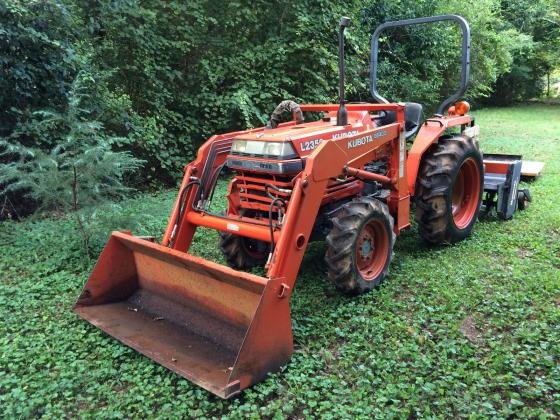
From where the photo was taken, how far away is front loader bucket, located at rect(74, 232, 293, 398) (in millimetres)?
2873

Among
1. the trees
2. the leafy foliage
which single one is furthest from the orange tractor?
the trees

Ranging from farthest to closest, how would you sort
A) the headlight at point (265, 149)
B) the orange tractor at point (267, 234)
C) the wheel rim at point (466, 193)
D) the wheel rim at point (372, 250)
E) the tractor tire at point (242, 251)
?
the wheel rim at point (466, 193)
the tractor tire at point (242, 251)
the wheel rim at point (372, 250)
the headlight at point (265, 149)
the orange tractor at point (267, 234)

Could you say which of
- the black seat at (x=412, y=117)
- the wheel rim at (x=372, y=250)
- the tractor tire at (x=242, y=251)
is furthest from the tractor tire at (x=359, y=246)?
the black seat at (x=412, y=117)

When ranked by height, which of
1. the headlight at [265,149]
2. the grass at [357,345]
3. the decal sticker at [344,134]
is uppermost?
the decal sticker at [344,134]

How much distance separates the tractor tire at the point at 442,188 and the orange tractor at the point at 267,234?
13mm

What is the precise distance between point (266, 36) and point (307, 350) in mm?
6651

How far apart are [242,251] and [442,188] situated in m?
1.95

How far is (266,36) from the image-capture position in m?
8.64

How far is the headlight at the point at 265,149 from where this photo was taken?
3.65 metres

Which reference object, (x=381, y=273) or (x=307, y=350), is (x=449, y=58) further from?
(x=307, y=350)

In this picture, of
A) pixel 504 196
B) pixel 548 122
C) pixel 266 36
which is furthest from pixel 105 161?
pixel 548 122

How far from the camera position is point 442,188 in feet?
15.4

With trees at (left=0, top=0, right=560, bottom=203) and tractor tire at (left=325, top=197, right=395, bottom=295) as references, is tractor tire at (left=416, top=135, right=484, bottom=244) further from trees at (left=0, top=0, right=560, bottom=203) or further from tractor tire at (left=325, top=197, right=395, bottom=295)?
trees at (left=0, top=0, right=560, bottom=203)

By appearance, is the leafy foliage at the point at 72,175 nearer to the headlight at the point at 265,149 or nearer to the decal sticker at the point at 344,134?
the headlight at the point at 265,149
